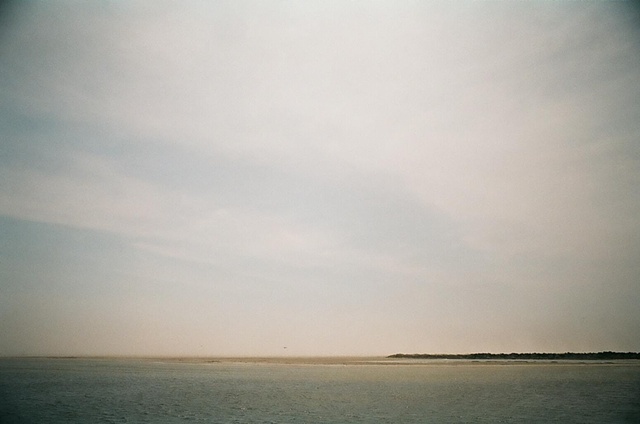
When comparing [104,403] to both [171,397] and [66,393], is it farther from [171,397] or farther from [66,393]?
[66,393]

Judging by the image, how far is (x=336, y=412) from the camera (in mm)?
31016

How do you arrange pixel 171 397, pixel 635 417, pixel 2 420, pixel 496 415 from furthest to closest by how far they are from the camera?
pixel 171 397 → pixel 496 415 → pixel 635 417 → pixel 2 420

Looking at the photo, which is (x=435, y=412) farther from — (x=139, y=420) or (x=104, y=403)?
(x=104, y=403)

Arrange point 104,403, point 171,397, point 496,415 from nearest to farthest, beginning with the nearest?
1. point 496,415
2. point 104,403
3. point 171,397

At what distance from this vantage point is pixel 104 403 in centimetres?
3475

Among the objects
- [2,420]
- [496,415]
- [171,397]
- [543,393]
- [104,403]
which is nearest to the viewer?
[2,420]

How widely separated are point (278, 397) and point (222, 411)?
966 centimetres

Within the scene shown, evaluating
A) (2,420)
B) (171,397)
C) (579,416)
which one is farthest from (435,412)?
(2,420)

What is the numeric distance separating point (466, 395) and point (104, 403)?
110 ft

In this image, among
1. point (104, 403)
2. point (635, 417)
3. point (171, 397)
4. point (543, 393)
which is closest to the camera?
point (635, 417)

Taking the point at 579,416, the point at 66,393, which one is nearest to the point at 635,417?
the point at 579,416

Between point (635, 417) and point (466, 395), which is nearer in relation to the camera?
point (635, 417)

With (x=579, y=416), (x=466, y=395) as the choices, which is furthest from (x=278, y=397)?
(x=579, y=416)

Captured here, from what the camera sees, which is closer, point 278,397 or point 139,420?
point 139,420
